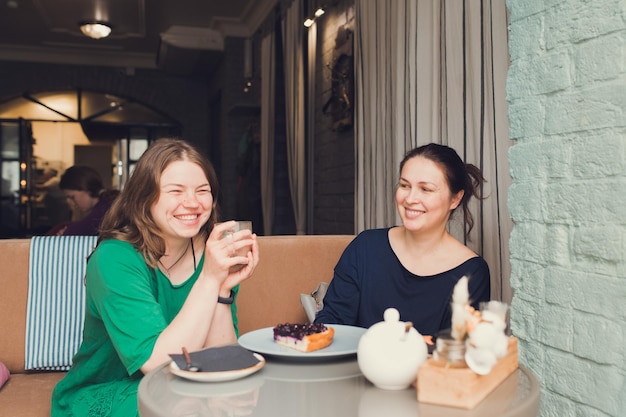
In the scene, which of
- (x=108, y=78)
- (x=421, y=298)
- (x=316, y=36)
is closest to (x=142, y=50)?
(x=108, y=78)

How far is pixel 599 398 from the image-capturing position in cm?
129

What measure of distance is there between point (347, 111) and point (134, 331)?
2.86 metres

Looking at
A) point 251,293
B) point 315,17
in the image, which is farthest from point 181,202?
point 315,17

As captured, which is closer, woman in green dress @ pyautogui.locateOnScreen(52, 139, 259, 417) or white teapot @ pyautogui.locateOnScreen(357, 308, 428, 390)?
white teapot @ pyautogui.locateOnScreen(357, 308, 428, 390)

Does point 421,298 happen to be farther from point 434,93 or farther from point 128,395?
point 434,93

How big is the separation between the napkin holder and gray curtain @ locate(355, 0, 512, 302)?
1.10m

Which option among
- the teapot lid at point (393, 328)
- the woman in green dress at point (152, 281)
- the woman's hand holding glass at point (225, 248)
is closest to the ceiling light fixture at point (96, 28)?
the woman in green dress at point (152, 281)

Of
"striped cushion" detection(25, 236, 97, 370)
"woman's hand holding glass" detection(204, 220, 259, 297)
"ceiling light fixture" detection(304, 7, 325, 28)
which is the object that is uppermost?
"ceiling light fixture" detection(304, 7, 325, 28)

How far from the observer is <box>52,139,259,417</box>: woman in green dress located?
1.42 meters

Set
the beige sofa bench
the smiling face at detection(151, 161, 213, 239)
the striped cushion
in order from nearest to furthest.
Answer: the smiling face at detection(151, 161, 213, 239) < the beige sofa bench < the striped cushion

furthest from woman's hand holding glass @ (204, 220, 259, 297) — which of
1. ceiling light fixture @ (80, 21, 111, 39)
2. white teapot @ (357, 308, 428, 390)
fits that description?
ceiling light fixture @ (80, 21, 111, 39)

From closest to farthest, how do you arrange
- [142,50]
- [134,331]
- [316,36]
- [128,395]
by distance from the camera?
[134,331]
[128,395]
[316,36]
[142,50]

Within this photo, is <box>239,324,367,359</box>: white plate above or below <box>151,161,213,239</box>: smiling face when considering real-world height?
below

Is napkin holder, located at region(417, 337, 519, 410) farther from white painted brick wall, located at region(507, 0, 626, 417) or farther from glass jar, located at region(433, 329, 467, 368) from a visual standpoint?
white painted brick wall, located at region(507, 0, 626, 417)
